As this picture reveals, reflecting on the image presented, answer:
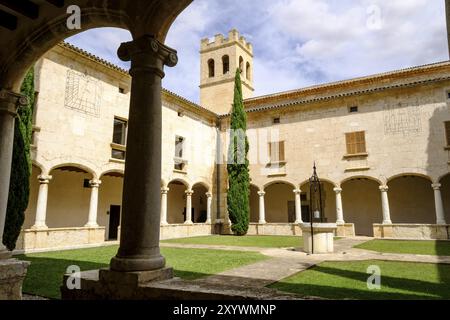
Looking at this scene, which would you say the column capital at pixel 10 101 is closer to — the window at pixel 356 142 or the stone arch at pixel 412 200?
the window at pixel 356 142

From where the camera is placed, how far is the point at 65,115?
13.2 meters

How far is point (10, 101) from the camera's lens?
16.1 feet

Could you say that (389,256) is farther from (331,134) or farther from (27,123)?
(27,123)

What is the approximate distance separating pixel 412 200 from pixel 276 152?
830 centimetres

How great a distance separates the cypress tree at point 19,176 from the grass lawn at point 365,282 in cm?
A: 856

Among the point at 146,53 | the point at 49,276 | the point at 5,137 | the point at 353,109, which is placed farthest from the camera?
the point at 353,109

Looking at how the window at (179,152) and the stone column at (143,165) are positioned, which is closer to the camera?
the stone column at (143,165)

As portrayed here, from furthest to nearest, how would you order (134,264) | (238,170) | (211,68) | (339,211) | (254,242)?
(211,68) → (238,170) → (339,211) → (254,242) → (134,264)

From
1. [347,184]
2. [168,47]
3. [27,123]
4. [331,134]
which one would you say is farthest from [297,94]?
[168,47]

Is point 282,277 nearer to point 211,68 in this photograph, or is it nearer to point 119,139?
point 119,139

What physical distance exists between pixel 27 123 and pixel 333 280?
1026 cm

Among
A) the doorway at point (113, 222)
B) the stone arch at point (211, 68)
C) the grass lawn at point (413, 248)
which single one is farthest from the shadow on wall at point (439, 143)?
the stone arch at point (211, 68)

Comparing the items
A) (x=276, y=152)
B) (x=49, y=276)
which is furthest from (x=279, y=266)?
(x=276, y=152)

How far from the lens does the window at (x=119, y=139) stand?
51.0 feet
